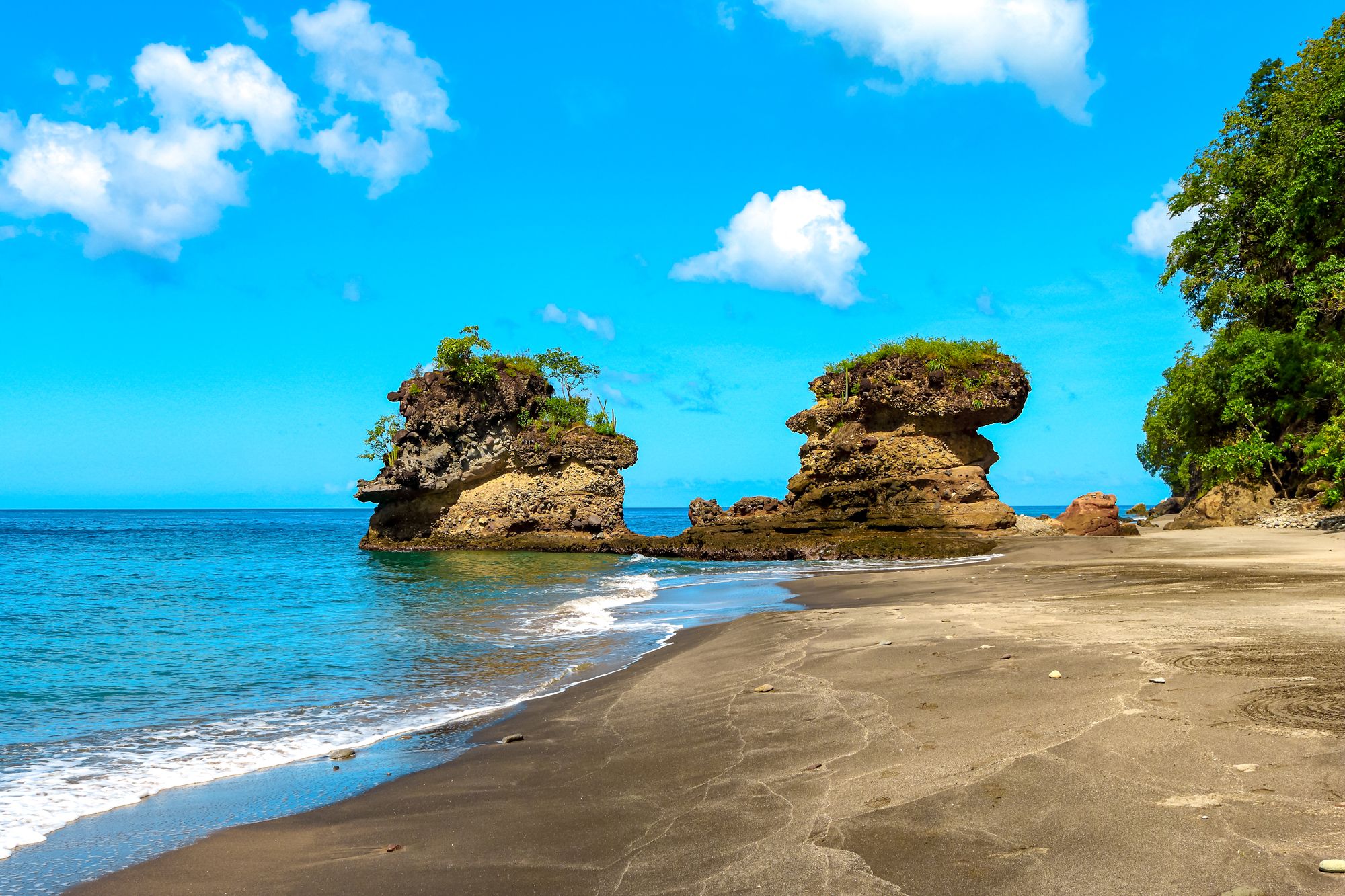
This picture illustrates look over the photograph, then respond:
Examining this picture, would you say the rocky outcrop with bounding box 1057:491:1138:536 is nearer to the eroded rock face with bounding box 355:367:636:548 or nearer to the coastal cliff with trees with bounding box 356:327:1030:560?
the coastal cliff with trees with bounding box 356:327:1030:560

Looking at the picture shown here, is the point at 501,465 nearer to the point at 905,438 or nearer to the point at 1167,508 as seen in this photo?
the point at 905,438

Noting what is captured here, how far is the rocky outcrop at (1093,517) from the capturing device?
92.3 ft

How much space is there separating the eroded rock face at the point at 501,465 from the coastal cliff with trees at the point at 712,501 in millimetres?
83

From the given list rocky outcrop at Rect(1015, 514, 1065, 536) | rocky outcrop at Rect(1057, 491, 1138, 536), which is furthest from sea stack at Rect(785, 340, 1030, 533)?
rocky outcrop at Rect(1057, 491, 1138, 536)

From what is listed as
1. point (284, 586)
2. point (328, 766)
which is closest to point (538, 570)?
point (284, 586)

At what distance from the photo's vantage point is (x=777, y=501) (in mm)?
36531

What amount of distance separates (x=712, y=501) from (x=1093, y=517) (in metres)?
18.3

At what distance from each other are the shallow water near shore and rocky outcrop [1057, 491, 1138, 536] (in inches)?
342

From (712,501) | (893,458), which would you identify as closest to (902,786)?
(893,458)

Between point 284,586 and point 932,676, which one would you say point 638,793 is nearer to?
point 932,676

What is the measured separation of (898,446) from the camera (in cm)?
3434

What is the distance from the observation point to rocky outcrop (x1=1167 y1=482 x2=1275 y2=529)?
27875 millimetres

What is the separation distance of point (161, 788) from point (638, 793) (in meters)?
3.72

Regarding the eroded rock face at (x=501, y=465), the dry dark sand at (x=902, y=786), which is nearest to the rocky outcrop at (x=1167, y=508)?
the eroded rock face at (x=501, y=465)
